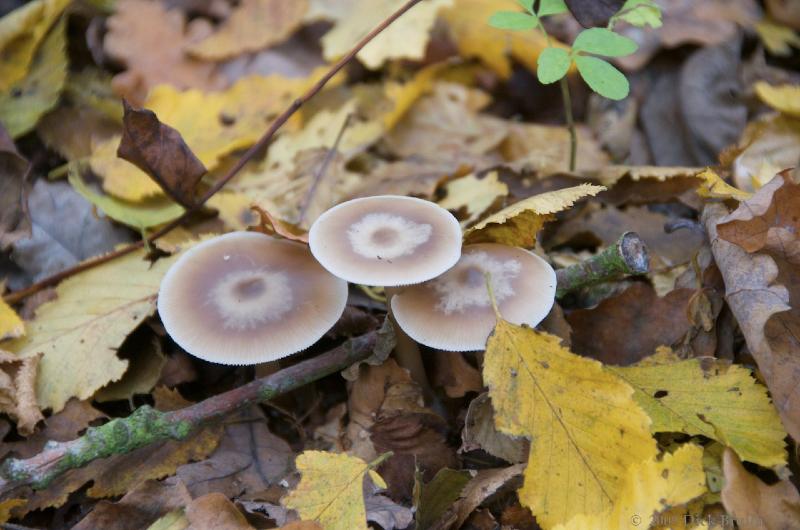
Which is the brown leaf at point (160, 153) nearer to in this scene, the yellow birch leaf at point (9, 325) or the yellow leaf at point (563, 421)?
the yellow birch leaf at point (9, 325)

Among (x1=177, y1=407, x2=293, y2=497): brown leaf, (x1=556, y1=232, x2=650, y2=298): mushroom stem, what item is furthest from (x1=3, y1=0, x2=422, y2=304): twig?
(x1=556, y1=232, x2=650, y2=298): mushroom stem

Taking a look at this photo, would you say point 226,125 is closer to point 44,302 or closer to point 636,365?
point 44,302

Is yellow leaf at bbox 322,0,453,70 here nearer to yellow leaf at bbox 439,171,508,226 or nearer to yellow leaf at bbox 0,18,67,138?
yellow leaf at bbox 439,171,508,226

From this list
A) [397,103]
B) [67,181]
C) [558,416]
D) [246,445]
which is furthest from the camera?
[397,103]

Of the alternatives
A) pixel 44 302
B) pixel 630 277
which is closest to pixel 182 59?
pixel 44 302

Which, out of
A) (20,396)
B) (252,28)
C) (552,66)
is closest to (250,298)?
(20,396)

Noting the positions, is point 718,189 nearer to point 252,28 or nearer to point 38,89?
point 252,28
